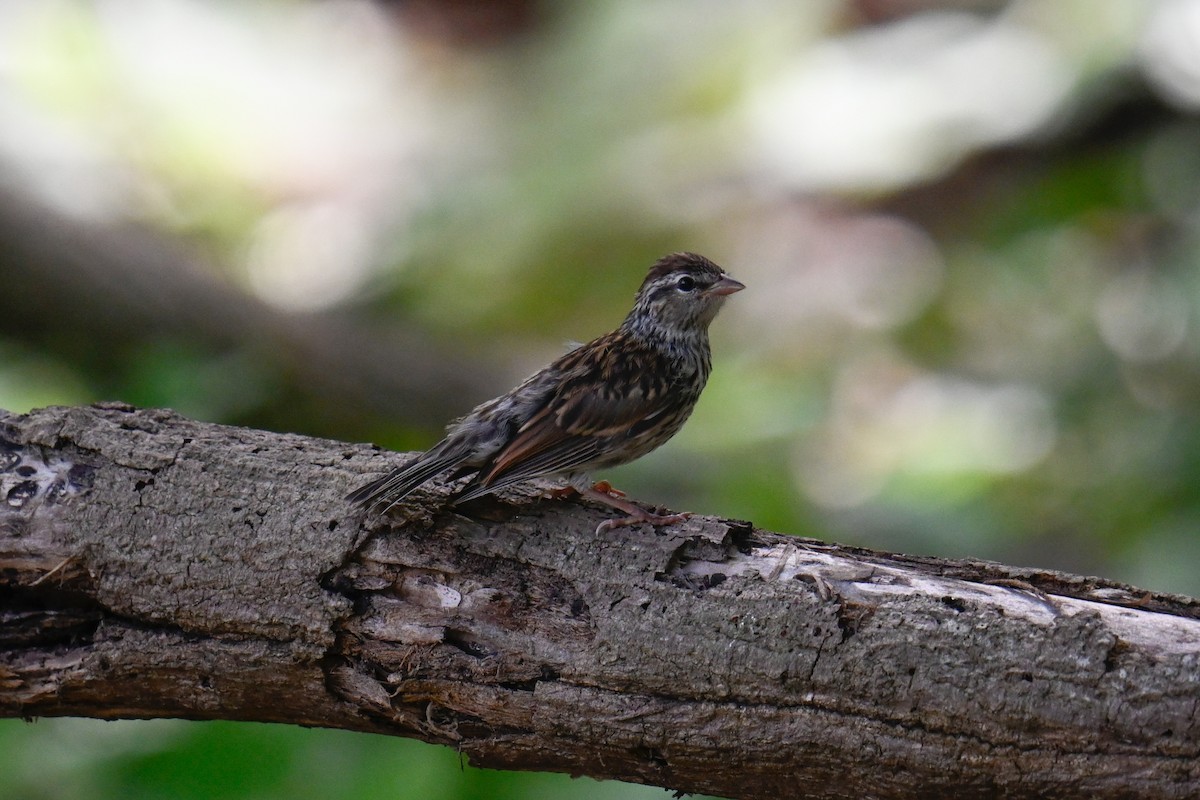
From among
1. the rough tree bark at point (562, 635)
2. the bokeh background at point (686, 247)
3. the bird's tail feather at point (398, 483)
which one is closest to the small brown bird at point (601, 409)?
Result: the bird's tail feather at point (398, 483)

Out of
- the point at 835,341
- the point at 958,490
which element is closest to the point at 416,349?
the point at 835,341

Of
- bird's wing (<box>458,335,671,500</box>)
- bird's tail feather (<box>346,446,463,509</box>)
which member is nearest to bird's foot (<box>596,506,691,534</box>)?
bird's wing (<box>458,335,671,500</box>)

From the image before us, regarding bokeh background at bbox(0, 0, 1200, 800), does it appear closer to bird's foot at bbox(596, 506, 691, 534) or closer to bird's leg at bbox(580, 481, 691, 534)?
bird's leg at bbox(580, 481, 691, 534)

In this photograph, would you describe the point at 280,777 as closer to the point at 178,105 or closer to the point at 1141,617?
the point at 1141,617

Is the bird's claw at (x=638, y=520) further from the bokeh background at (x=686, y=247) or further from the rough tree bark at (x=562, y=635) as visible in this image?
the bokeh background at (x=686, y=247)

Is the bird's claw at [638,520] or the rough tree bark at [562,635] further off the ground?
the bird's claw at [638,520]

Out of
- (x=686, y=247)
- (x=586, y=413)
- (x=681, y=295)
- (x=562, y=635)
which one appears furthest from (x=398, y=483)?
(x=686, y=247)
